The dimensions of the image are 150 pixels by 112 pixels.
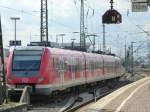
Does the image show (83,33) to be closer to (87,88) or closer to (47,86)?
(87,88)

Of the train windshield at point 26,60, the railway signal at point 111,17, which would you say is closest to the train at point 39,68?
the train windshield at point 26,60

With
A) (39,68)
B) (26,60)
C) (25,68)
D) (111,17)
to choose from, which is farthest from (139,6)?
(25,68)

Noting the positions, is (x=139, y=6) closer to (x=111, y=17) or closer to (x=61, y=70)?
(x=111, y=17)

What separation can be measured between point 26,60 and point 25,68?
1.51ft

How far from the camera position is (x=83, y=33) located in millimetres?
72750

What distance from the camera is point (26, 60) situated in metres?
29.5

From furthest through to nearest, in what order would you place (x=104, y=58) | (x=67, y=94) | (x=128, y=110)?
1. (x=104, y=58)
2. (x=67, y=94)
3. (x=128, y=110)

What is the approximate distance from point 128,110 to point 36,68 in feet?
18.8

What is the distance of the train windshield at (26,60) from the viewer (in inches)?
1148

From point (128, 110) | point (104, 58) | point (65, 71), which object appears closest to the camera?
point (128, 110)

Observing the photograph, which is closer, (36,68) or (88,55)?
(36,68)

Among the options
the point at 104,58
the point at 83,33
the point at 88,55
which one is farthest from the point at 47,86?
the point at 83,33

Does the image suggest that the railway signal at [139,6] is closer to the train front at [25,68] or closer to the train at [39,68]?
the train at [39,68]

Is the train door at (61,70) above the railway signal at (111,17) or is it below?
below
